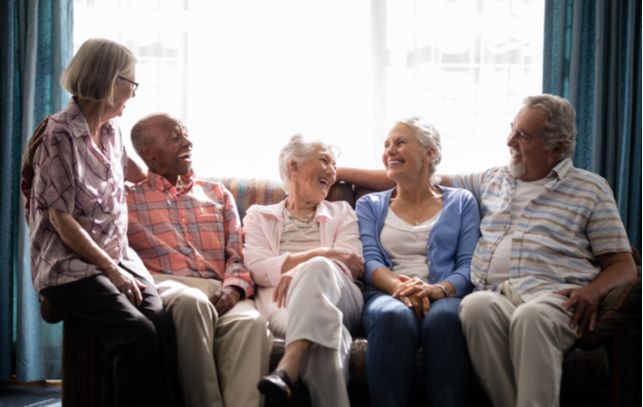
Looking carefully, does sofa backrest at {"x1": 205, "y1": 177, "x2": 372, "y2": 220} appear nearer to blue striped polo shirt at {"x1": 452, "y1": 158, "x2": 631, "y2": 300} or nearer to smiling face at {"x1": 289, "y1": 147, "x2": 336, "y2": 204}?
smiling face at {"x1": 289, "y1": 147, "x2": 336, "y2": 204}

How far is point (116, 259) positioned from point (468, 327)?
114 cm

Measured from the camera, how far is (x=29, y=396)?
351 centimetres

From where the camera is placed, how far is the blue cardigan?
116 inches

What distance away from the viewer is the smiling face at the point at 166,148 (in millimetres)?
3055

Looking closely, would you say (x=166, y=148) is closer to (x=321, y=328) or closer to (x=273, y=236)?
(x=273, y=236)

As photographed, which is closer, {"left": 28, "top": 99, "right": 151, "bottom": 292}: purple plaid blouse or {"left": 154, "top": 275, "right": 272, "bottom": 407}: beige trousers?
{"left": 28, "top": 99, "right": 151, "bottom": 292}: purple plaid blouse

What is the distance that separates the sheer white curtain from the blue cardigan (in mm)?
715

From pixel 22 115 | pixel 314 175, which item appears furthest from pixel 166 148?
pixel 22 115

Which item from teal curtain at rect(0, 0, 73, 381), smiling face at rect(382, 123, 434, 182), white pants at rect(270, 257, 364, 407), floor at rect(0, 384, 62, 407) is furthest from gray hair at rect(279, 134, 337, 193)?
floor at rect(0, 384, 62, 407)

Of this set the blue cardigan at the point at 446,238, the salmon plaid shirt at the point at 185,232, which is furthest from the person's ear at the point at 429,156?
the salmon plaid shirt at the point at 185,232

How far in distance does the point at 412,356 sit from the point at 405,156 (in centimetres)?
82

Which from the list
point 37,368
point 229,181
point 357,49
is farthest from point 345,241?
point 37,368

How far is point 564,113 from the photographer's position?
2992 mm

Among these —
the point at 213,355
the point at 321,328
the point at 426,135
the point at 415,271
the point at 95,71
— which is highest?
the point at 95,71
